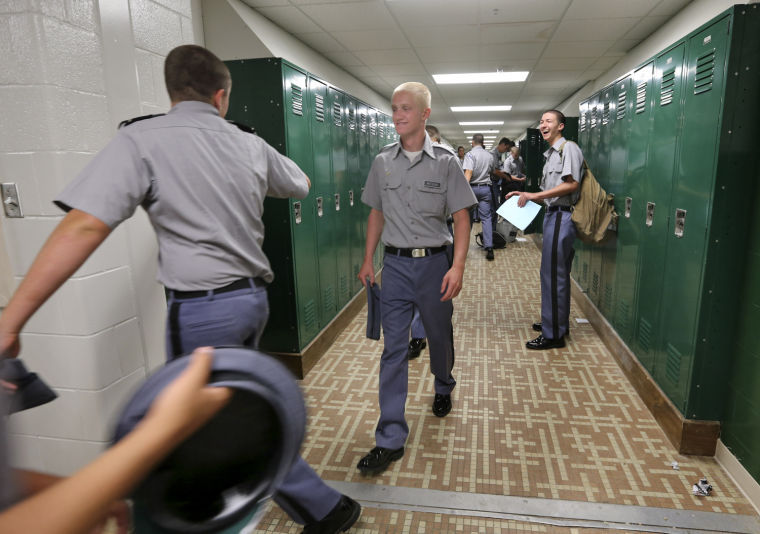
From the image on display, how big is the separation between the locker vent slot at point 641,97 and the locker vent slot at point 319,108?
7.06ft

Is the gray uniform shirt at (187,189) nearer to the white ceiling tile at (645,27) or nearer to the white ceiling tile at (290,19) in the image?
the white ceiling tile at (290,19)

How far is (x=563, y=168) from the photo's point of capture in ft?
11.1

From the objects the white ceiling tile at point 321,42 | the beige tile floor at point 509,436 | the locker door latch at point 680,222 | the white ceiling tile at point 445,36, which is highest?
the white ceiling tile at point 321,42

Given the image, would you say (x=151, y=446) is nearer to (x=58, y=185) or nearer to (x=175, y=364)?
(x=175, y=364)

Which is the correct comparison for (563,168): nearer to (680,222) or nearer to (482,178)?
(680,222)

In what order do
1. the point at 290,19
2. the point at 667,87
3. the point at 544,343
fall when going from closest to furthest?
the point at 667,87 < the point at 544,343 < the point at 290,19

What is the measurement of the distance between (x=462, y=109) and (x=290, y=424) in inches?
437

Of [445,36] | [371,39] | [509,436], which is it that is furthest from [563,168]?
[371,39]

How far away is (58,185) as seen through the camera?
5.70 ft

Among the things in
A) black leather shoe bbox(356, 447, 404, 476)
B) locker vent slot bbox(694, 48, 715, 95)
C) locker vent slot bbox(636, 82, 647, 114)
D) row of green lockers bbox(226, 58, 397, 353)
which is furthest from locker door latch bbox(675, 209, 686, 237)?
row of green lockers bbox(226, 58, 397, 353)

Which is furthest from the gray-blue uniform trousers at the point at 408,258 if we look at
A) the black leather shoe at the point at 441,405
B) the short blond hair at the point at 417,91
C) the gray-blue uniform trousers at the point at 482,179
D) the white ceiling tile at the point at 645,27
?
the gray-blue uniform trousers at the point at 482,179

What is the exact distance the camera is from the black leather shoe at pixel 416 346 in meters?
3.64

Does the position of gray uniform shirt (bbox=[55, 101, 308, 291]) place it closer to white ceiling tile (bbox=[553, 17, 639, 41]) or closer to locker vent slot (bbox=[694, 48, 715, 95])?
locker vent slot (bbox=[694, 48, 715, 95])

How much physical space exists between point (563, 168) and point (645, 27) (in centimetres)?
237
